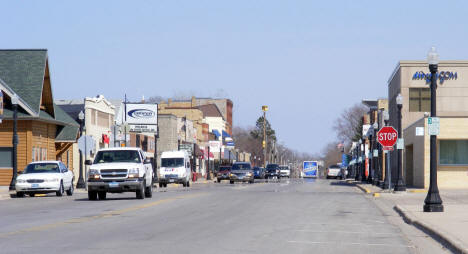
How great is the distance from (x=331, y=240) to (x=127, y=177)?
1720cm

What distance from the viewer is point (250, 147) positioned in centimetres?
19762

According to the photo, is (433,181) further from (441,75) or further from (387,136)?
(441,75)

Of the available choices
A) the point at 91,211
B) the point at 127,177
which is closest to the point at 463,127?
the point at 127,177

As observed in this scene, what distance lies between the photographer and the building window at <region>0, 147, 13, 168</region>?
5066 centimetres

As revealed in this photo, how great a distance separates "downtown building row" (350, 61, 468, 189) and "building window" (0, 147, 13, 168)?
23096mm

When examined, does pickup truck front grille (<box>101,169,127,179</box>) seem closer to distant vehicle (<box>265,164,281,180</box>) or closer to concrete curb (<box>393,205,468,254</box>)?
concrete curb (<box>393,205,468,254</box>)

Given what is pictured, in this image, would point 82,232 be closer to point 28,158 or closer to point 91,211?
point 91,211

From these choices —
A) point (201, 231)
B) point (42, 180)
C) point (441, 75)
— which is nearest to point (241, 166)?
point (441, 75)

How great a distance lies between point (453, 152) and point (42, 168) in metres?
24.4

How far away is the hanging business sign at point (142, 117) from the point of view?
86.8 meters

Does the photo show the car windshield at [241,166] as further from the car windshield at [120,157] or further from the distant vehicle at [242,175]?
the car windshield at [120,157]

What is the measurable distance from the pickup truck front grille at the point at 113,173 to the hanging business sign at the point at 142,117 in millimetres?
55374

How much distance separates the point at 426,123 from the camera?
4934 centimetres

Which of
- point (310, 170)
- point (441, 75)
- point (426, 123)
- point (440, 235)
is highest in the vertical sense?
point (441, 75)
